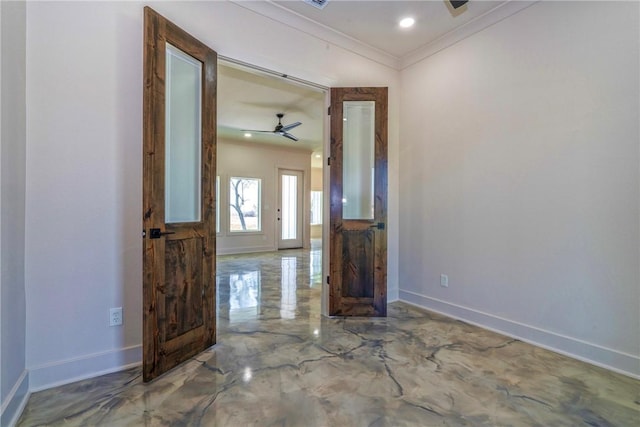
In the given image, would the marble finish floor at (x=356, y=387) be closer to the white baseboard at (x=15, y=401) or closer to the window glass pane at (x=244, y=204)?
the white baseboard at (x=15, y=401)

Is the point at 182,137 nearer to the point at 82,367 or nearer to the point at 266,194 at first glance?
the point at 82,367

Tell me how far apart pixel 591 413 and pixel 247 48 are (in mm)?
3568

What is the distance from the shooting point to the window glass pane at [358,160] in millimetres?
3383

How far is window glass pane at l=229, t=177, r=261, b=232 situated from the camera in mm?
7922

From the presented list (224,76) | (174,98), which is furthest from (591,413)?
(224,76)

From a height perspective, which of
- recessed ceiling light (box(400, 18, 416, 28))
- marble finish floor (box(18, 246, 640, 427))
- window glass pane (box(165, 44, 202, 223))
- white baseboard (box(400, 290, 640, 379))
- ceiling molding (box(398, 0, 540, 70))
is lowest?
marble finish floor (box(18, 246, 640, 427))

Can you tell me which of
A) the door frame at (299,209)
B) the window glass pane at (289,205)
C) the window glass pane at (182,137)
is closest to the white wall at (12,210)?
the window glass pane at (182,137)

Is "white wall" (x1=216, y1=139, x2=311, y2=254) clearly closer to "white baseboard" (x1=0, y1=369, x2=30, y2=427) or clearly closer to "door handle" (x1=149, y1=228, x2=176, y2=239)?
"door handle" (x1=149, y1=228, x2=176, y2=239)

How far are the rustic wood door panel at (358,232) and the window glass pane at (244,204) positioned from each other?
527 centimetres

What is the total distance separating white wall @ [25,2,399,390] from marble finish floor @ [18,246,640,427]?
27cm

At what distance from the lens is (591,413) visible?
1.68 meters

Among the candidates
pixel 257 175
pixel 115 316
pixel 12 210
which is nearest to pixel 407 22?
pixel 12 210

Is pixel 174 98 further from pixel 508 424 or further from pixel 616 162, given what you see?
pixel 616 162

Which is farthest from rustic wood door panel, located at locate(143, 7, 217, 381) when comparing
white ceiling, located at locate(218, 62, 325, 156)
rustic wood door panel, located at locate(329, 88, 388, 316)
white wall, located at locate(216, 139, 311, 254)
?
white wall, located at locate(216, 139, 311, 254)
